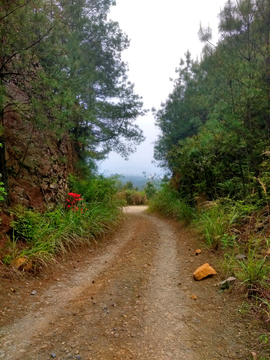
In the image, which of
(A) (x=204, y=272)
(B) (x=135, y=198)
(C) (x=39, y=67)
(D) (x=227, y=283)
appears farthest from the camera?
(B) (x=135, y=198)

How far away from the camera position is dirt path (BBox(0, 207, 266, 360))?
2.23 m

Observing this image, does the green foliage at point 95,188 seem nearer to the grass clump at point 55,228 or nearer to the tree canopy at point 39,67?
the grass clump at point 55,228

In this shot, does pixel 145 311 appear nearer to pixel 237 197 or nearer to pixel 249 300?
pixel 249 300

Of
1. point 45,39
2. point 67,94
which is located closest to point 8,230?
point 67,94

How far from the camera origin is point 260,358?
209 centimetres

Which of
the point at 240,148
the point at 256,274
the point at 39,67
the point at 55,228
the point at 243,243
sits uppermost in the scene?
the point at 39,67

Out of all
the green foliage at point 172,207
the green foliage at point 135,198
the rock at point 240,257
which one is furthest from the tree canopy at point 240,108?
the green foliage at point 135,198

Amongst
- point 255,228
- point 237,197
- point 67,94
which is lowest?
point 255,228

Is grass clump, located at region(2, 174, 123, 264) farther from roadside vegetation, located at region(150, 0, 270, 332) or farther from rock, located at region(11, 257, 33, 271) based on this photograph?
roadside vegetation, located at region(150, 0, 270, 332)

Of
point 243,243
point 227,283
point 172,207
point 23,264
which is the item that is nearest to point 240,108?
point 243,243

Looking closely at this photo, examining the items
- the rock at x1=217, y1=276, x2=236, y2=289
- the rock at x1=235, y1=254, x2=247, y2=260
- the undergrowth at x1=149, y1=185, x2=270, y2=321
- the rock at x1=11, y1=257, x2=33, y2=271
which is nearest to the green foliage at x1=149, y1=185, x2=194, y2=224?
the undergrowth at x1=149, y1=185, x2=270, y2=321

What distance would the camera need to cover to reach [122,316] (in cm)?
279

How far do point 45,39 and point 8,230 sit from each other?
3502 millimetres

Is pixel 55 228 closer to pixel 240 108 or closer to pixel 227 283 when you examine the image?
pixel 227 283
